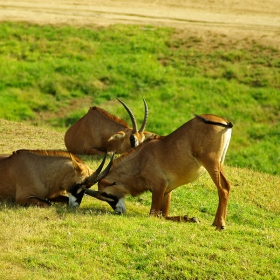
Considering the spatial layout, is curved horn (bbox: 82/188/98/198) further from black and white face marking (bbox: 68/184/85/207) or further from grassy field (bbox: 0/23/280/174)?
grassy field (bbox: 0/23/280/174)

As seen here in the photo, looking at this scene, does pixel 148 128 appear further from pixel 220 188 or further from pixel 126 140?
pixel 220 188

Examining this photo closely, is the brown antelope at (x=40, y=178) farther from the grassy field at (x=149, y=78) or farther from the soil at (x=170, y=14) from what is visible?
the soil at (x=170, y=14)

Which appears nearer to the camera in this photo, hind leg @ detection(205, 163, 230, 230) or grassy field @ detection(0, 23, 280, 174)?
hind leg @ detection(205, 163, 230, 230)

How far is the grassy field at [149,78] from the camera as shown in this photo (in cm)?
2841

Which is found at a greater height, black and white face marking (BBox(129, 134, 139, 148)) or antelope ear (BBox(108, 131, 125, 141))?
antelope ear (BBox(108, 131, 125, 141))

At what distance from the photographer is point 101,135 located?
18406mm

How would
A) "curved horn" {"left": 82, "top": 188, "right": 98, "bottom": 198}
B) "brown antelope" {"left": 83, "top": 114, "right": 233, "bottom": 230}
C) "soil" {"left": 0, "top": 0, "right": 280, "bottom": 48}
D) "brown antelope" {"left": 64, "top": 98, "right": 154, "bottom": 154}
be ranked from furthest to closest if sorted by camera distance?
1. "soil" {"left": 0, "top": 0, "right": 280, "bottom": 48}
2. "brown antelope" {"left": 64, "top": 98, "right": 154, "bottom": 154}
3. "curved horn" {"left": 82, "top": 188, "right": 98, "bottom": 198}
4. "brown antelope" {"left": 83, "top": 114, "right": 233, "bottom": 230}

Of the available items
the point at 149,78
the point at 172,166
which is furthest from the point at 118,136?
the point at 149,78

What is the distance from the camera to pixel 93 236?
450 inches

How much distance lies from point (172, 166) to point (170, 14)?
25994 mm

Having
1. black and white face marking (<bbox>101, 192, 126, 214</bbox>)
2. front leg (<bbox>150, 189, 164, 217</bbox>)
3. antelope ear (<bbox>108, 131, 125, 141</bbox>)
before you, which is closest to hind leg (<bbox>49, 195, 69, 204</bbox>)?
black and white face marking (<bbox>101, 192, 126, 214</bbox>)

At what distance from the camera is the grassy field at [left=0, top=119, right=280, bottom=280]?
10430mm

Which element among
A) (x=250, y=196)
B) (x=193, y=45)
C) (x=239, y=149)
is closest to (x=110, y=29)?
(x=193, y=45)

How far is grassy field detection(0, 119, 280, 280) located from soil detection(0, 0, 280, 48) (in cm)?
2302
